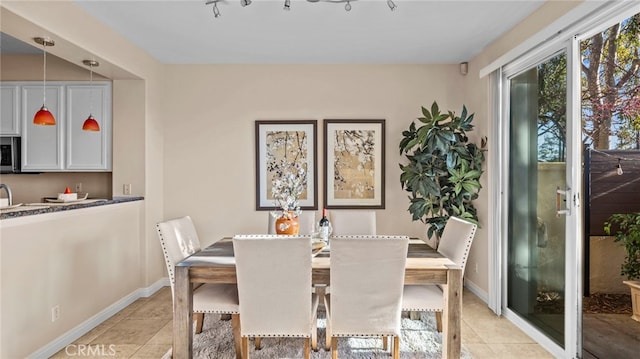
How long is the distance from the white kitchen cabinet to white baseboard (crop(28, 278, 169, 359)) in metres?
1.43

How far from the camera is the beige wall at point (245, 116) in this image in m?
4.51

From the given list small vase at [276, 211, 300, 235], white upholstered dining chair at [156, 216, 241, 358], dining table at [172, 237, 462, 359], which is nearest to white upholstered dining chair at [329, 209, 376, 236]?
small vase at [276, 211, 300, 235]

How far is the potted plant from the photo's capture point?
9.58 feet

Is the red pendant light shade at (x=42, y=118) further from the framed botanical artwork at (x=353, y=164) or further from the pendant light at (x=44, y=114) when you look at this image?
the framed botanical artwork at (x=353, y=164)

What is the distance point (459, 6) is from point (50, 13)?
309 cm

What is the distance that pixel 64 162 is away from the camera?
13.5ft

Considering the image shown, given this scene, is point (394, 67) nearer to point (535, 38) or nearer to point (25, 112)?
point (535, 38)

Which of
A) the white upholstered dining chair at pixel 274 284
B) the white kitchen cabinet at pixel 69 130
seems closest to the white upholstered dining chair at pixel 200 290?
the white upholstered dining chair at pixel 274 284

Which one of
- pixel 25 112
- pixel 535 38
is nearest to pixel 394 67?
pixel 535 38

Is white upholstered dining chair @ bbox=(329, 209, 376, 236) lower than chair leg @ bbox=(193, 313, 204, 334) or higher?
higher

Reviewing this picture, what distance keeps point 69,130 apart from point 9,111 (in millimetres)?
692

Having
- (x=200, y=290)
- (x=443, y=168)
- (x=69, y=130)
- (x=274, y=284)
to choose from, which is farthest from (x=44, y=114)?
(x=443, y=168)

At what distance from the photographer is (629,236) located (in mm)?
2982

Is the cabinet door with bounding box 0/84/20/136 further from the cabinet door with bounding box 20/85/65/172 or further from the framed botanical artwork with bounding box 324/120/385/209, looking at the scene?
the framed botanical artwork with bounding box 324/120/385/209
